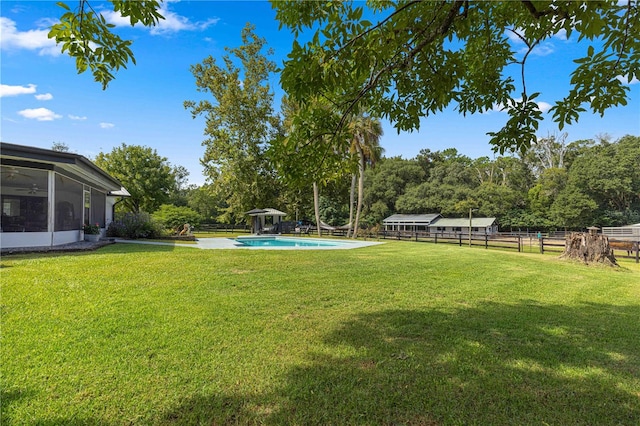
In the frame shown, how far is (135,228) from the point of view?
631 inches

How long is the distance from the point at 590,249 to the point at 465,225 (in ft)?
87.4

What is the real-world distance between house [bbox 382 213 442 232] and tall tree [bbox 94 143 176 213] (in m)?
26.7

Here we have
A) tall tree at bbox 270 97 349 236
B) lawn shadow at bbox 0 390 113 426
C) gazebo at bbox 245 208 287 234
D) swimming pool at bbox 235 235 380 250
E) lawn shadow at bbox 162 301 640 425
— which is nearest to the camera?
lawn shadow at bbox 0 390 113 426

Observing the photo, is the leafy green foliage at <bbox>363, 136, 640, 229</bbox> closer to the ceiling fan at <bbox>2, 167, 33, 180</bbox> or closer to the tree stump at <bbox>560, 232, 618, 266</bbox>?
the tree stump at <bbox>560, 232, 618, 266</bbox>

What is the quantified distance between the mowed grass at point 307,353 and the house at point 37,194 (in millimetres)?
3958

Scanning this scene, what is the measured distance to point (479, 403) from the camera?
2311mm

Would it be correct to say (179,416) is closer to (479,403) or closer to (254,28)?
(479,403)

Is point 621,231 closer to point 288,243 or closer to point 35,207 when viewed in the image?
point 288,243

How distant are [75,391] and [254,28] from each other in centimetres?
3184

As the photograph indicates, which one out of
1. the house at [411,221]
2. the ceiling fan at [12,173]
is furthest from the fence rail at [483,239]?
the ceiling fan at [12,173]

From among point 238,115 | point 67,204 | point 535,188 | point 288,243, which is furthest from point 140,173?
point 535,188

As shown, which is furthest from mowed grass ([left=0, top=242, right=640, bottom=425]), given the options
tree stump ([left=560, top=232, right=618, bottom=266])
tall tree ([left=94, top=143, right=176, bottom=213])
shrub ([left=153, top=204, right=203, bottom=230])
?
tall tree ([left=94, top=143, right=176, bottom=213])

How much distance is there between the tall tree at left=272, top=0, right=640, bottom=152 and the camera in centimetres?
261

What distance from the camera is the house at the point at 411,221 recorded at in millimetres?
38656
